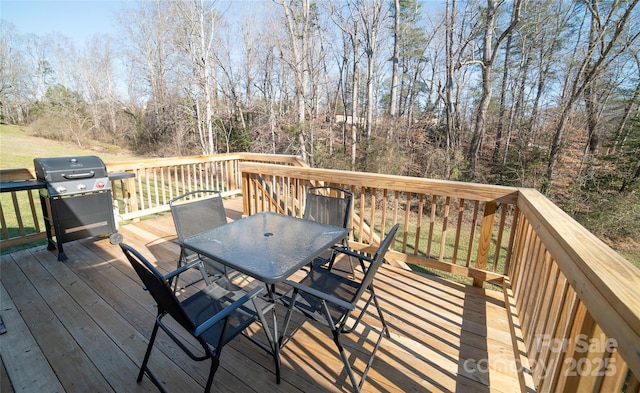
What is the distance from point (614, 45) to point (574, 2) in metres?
3.89

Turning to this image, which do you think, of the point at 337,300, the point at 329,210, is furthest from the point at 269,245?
the point at 329,210

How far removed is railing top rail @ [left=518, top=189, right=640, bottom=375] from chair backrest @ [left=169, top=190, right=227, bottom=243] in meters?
2.46

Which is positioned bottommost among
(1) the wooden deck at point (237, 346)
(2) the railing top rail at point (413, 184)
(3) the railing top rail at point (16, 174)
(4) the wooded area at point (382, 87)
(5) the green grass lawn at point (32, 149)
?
(1) the wooden deck at point (237, 346)

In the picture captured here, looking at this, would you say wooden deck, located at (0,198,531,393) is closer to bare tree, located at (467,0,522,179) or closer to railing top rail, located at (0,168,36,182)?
railing top rail, located at (0,168,36,182)

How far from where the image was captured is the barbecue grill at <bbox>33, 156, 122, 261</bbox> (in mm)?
3057

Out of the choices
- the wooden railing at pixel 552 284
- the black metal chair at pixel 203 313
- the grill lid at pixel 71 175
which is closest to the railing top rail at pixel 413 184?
the wooden railing at pixel 552 284

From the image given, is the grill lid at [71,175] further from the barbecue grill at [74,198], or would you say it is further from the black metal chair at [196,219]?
the black metal chair at [196,219]

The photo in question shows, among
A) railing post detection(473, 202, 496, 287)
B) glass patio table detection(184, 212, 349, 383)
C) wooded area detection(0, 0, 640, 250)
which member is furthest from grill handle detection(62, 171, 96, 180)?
wooded area detection(0, 0, 640, 250)

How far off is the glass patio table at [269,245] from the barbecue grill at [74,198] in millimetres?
2113

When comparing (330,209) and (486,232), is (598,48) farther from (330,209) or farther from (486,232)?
(330,209)

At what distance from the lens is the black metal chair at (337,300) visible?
151cm

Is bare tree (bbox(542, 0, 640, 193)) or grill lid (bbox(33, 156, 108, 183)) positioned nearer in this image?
grill lid (bbox(33, 156, 108, 183))

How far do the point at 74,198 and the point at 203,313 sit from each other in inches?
103

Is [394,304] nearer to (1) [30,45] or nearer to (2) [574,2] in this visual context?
(2) [574,2]
